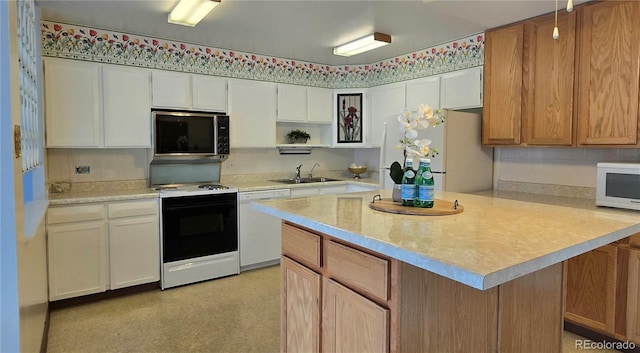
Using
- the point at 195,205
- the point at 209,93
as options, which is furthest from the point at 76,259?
the point at 209,93

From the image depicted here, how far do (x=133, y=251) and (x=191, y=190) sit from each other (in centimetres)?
74

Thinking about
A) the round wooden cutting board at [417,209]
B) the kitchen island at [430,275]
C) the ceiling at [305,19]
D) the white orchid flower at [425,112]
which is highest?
the ceiling at [305,19]

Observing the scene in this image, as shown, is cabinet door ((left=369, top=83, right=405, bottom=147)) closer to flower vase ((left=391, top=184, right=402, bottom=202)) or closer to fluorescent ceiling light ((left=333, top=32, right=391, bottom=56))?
fluorescent ceiling light ((left=333, top=32, right=391, bottom=56))

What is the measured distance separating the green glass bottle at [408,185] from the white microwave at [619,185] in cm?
163

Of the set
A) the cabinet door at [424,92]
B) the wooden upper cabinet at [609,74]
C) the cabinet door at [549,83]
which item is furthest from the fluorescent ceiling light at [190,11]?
the wooden upper cabinet at [609,74]

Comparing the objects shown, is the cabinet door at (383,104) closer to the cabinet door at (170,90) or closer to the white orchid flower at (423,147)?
the cabinet door at (170,90)

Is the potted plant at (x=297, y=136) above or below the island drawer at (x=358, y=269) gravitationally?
above

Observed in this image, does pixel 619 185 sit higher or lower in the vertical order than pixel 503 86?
lower

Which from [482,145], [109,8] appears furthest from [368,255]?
[109,8]

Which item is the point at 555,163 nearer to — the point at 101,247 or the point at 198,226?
the point at 198,226

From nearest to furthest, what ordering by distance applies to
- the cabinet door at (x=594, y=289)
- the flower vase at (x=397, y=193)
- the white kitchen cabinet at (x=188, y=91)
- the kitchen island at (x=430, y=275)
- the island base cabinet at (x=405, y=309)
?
the kitchen island at (x=430, y=275) → the island base cabinet at (x=405, y=309) → the flower vase at (x=397, y=193) → the cabinet door at (x=594, y=289) → the white kitchen cabinet at (x=188, y=91)

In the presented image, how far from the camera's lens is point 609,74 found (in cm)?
270

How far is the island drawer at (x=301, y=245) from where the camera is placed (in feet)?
6.09

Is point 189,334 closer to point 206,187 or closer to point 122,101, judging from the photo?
point 206,187
